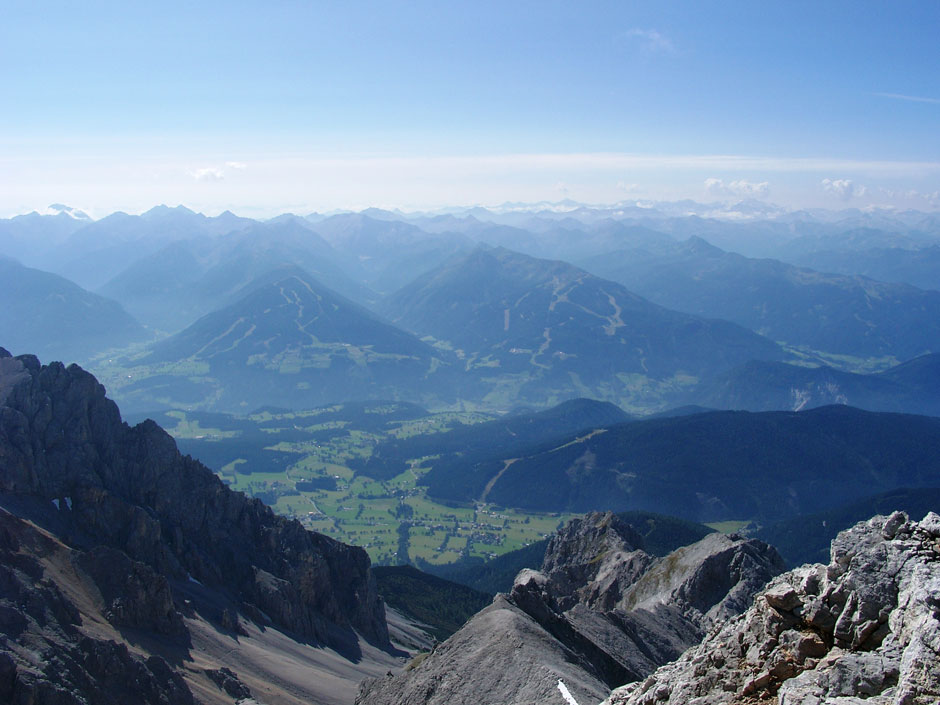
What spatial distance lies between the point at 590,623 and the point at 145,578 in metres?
53.4

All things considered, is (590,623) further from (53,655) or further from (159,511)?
(159,511)

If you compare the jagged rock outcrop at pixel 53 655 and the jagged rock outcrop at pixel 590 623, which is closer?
the jagged rock outcrop at pixel 590 623

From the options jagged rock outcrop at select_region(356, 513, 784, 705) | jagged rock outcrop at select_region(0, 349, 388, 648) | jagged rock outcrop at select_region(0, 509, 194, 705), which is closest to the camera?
jagged rock outcrop at select_region(356, 513, 784, 705)

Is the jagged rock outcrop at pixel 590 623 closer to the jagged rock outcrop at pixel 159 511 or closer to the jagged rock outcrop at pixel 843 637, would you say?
the jagged rock outcrop at pixel 843 637

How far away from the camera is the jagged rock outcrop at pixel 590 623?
5834 cm

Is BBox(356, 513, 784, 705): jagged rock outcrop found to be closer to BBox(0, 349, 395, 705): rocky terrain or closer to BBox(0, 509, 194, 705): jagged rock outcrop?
BBox(0, 509, 194, 705): jagged rock outcrop

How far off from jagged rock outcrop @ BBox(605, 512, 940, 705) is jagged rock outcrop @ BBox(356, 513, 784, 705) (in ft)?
85.5

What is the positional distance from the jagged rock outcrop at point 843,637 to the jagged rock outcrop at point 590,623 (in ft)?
85.5

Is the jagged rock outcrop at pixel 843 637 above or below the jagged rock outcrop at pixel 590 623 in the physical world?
above

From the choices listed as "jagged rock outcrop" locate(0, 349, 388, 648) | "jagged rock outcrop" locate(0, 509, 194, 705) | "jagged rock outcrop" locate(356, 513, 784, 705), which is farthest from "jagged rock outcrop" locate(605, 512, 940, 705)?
"jagged rock outcrop" locate(0, 349, 388, 648)

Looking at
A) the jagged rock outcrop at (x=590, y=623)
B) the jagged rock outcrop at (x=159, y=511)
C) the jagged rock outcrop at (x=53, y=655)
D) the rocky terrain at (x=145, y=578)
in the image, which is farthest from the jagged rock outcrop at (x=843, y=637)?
the jagged rock outcrop at (x=159, y=511)

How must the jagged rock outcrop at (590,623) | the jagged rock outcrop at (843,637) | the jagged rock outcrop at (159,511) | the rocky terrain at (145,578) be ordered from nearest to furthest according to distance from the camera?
the jagged rock outcrop at (843,637)
the jagged rock outcrop at (590,623)
the rocky terrain at (145,578)
the jagged rock outcrop at (159,511)

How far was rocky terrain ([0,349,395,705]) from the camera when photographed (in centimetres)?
7544

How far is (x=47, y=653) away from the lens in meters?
71.6
